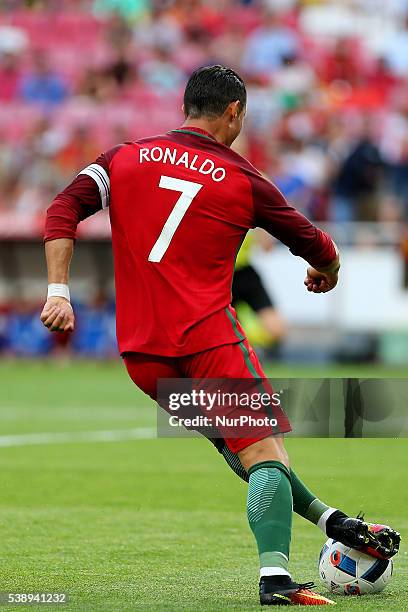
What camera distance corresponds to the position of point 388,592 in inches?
215

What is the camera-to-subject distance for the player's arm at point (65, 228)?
5004 mm

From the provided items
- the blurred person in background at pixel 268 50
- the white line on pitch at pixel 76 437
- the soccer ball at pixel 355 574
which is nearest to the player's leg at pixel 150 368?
the soccer ball at pixel 355 574

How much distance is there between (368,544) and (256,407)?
3.13 ft

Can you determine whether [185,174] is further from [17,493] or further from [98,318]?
[98,318]

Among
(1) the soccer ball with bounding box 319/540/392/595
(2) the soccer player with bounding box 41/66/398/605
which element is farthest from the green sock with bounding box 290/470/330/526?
(2) the soccer player with bounding box 41/66/398/605

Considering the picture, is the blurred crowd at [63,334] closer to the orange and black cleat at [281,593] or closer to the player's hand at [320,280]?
the player's hand at [320,280]

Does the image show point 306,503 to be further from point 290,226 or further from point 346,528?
point 290,226

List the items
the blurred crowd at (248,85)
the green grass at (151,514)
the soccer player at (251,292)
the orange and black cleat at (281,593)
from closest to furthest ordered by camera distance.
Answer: the orange and black cleat at (281,593) → the green grass at (151,514) → the soccer player at (251,292) → the blurred crowd at (248,85)

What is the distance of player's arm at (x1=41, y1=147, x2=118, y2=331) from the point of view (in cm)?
500

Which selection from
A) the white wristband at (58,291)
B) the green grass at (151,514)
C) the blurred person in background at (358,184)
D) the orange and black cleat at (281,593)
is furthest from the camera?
the blurred person in background at (358,184)

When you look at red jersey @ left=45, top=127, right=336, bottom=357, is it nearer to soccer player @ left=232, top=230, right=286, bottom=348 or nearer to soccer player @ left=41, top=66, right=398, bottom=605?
soccer player @ left=41, top=66, right=398, bottom=605

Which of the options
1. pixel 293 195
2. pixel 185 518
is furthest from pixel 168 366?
pixel 293 195

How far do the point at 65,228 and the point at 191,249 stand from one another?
49cm

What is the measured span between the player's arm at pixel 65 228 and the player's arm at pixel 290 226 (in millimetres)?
599
